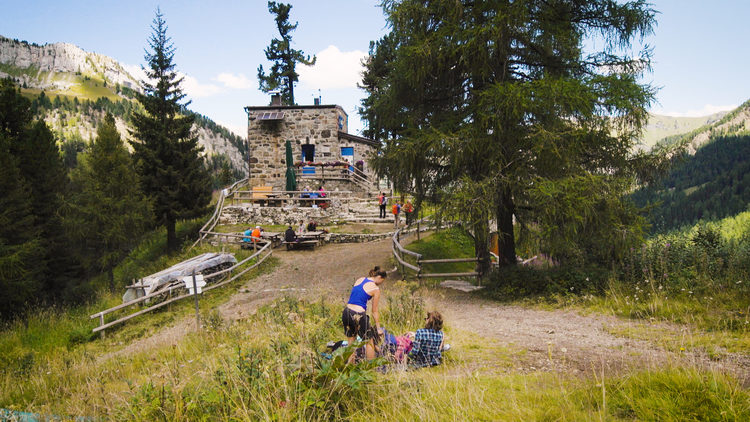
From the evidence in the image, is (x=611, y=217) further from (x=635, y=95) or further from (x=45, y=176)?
(x=45, y=176)

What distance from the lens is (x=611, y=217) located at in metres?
8.95

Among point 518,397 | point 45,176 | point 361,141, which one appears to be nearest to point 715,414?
point 518,397

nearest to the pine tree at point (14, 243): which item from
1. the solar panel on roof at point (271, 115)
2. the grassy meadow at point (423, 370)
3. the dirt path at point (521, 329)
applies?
the grassy meadow at point (423, 370)

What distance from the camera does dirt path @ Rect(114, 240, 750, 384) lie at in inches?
180

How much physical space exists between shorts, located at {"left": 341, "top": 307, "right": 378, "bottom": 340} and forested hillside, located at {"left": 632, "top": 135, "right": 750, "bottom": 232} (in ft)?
204

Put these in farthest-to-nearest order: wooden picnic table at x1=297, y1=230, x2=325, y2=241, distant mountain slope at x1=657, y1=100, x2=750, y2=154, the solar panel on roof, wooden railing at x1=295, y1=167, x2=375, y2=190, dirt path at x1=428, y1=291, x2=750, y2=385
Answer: distant mountain slope at x1=657, y1=100, x2=750, y2=154
the solar panel on roof
wooden railing at x1=295, y1=167, x2=375, y2=190
wooden picnic table at x1=297, y1=230, x2=325, y2=241
dirt path at x1=428, y1=291, x2=750, y2=385

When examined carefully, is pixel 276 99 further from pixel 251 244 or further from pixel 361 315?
pixel 361 315

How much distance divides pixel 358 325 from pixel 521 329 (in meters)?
3.41

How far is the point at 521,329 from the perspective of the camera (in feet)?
23.1

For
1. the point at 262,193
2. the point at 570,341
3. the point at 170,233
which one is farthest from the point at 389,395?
the point at 262,193

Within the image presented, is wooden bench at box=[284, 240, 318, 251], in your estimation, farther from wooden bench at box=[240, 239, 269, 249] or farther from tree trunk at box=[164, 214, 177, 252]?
tree trunk at box=[164, 214, 177, 252]

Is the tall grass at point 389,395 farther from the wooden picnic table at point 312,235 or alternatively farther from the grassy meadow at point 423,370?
the wooden picnic table at point 312,235

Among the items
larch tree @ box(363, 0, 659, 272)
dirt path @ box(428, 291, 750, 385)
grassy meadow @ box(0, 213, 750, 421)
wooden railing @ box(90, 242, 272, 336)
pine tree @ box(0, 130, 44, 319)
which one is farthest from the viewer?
pine tree @ box(0, 130, 44, 319)

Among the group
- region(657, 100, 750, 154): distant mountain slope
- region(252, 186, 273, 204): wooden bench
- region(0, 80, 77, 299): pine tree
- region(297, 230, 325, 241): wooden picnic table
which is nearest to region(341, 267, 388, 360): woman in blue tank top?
region(297, 230, 325, 241): wooden picnic table
